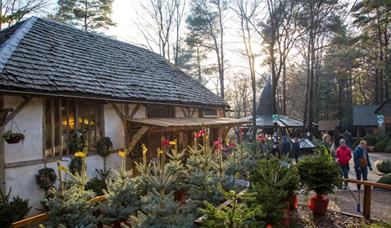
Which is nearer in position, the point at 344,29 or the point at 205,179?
the point at 205,179

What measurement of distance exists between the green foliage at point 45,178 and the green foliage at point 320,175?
230 inches

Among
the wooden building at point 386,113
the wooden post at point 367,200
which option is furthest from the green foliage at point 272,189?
the wooden building at point 386,113

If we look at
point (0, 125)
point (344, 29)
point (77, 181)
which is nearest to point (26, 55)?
point (0, 125)

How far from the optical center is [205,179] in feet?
19.0

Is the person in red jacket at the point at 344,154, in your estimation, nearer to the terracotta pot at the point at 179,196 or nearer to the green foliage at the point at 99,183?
the terracotta pot at the point at 179,196

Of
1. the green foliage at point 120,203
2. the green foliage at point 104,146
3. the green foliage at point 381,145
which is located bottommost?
the green foliage at point 381,145

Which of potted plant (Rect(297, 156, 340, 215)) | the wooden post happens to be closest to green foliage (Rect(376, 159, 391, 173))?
the wooden post

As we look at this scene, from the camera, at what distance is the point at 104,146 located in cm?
880

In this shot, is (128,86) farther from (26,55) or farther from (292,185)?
(292,185)

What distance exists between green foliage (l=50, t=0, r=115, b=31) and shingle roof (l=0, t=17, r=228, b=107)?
10.9 m

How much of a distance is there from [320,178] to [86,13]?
72.2 ft

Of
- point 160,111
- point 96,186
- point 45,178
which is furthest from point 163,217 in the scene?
point 160,111

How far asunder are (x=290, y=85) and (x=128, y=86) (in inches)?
1451

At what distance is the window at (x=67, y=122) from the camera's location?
24.8 ft
